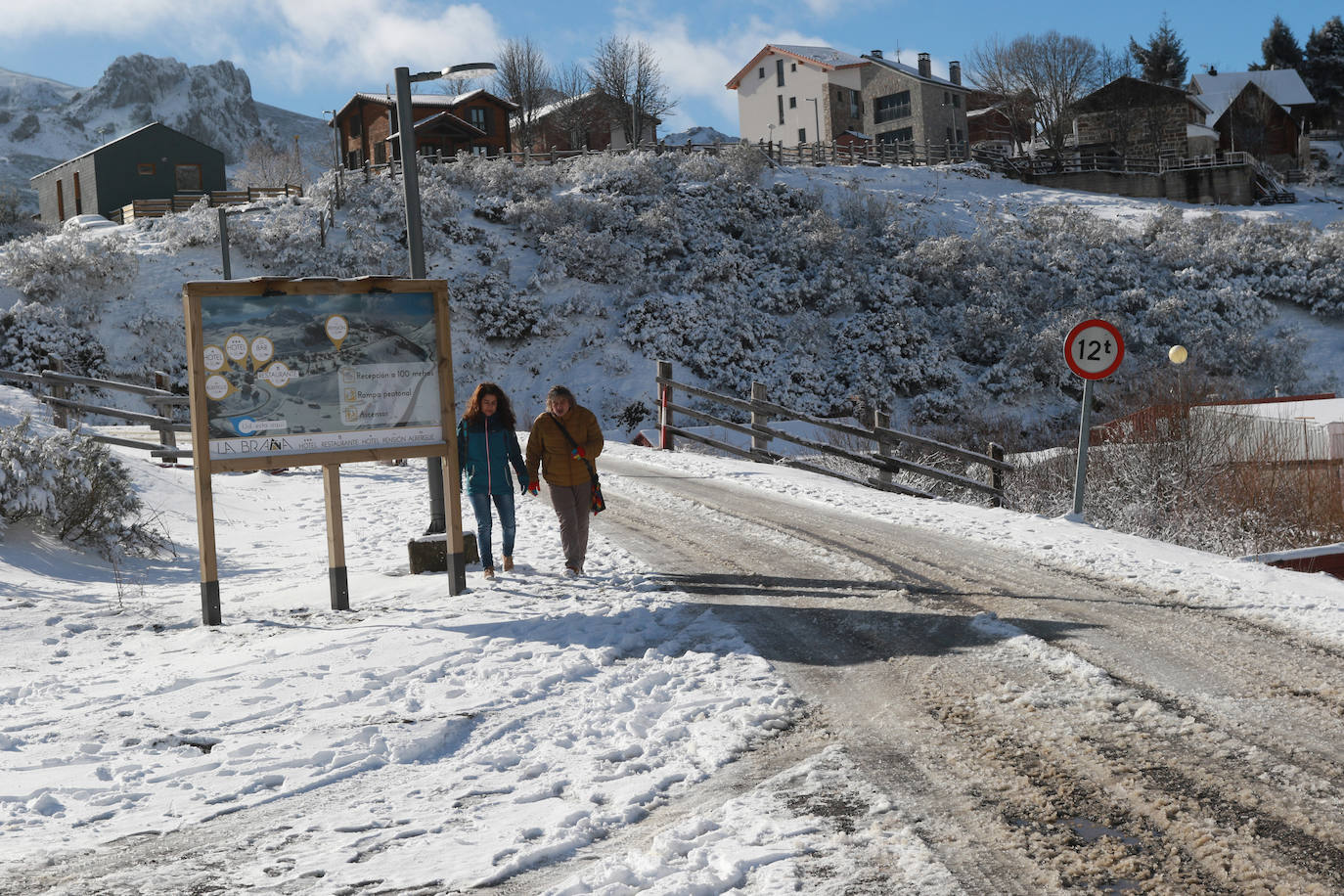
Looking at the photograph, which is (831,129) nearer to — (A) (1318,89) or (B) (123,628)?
(A) (1318,89)

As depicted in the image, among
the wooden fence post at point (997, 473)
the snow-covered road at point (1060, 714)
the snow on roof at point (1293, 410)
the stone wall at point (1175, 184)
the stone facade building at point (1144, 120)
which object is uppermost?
the stone facade building at point (1144, 120)

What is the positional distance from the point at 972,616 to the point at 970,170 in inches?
2005

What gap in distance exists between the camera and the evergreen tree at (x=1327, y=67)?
254ft

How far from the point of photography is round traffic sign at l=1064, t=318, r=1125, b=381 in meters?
11.1

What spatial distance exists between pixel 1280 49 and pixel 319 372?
94.2 metres

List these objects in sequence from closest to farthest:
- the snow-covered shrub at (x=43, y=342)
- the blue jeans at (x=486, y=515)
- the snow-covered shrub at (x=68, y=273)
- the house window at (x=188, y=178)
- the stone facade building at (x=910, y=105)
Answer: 1. the blue jeans at (x=486, y=515)
2. the snow-covered shrub at (x=43, y=342)
3. the snow-covered shrub at (x=68, y=273)
4. the house window at (x=188, y=178)
5. the stone facade building at (x=910, y=105)

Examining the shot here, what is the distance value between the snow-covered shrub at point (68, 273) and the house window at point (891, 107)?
4918cm

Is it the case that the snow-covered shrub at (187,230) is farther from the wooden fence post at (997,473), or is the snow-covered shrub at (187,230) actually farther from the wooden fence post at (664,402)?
the wooden fence post at (997,473)

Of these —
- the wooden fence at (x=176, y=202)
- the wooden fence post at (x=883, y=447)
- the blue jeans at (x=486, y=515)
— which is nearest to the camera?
the blue jeans at (x=486, y=515)

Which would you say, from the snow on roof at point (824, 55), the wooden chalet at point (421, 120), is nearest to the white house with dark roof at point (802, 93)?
the snow on roof at point (824, 55)

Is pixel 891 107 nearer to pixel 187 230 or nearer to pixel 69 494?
pixel 187 230

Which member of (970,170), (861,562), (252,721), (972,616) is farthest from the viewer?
(970,170)

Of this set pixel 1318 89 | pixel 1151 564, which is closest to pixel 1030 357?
pixel 1151 564

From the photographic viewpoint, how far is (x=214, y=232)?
3503cm
